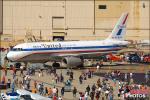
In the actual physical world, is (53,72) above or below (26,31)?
below

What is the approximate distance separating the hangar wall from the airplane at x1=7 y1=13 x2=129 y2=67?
26.7 m

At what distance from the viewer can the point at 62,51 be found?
5538cm

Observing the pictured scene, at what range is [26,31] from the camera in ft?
282

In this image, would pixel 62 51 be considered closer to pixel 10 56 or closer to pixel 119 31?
pixel 10 56

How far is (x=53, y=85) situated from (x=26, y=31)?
46.2 m

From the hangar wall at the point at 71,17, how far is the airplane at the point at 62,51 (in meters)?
26.7

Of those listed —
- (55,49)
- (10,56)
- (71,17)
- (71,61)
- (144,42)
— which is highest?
(71,17)

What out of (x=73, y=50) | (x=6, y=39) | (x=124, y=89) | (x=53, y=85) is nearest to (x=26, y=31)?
(x=6, y=39)

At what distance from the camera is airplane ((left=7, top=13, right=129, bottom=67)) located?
53.8 meters

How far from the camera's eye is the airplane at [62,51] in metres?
53.8

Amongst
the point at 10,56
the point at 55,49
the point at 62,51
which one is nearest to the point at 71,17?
the point at 62,51

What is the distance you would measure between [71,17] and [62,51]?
31.1 meters

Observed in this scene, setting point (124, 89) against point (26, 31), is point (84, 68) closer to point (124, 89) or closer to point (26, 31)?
point (124, 89)

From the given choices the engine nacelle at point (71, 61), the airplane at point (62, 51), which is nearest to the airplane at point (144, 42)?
the airplane at point (62, 51)
